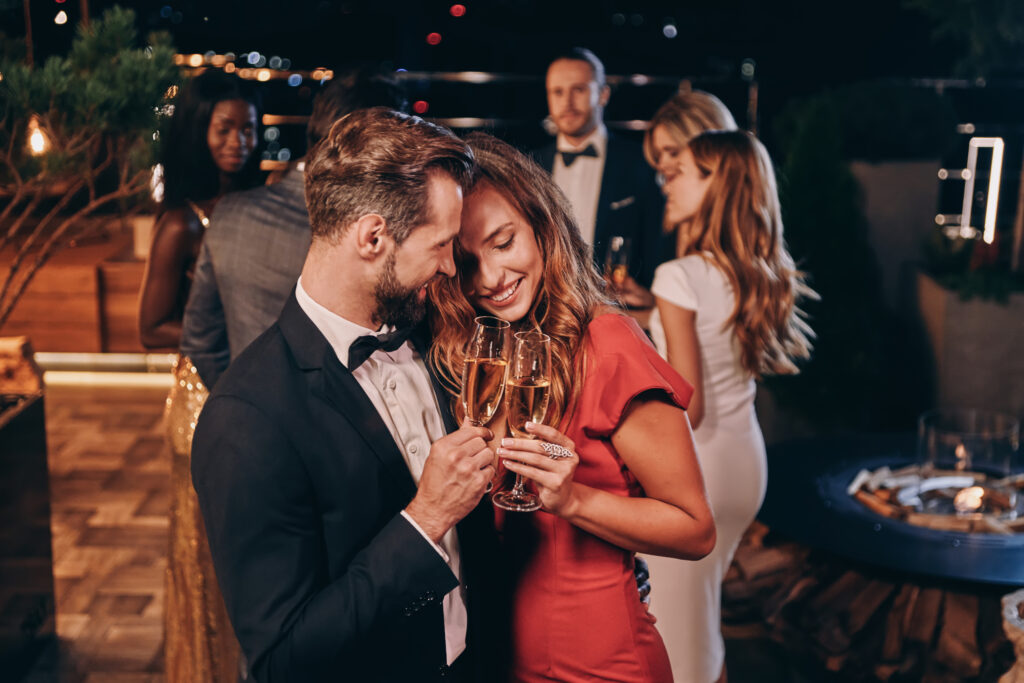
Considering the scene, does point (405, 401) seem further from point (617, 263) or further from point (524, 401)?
point (617, 263)

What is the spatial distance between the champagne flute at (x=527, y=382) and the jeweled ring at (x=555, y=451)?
1.2 inches

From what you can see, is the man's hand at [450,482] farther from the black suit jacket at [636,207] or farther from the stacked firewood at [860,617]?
the black suit jacket at [636,207]

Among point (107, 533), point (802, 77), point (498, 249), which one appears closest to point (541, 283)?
point (498, 249)

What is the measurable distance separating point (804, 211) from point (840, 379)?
2.82 feet

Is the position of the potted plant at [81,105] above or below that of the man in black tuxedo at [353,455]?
above

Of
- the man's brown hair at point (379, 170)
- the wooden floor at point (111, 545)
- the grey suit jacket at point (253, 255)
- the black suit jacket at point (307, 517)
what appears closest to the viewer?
the black suit jacket at point (307, 517)

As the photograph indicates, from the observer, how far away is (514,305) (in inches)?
75.6

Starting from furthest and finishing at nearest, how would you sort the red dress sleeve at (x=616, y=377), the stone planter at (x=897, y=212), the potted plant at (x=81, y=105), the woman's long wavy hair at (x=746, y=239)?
the stone planter at (x=897, y=212) < the woman's long wavy hair at (x=746, y=239) < the potted plant at (x=81, y=105) < the red dress sleeve at (x=616, y=377)

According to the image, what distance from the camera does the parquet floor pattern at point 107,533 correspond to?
11.6ft

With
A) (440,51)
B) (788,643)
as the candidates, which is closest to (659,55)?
(440,51)

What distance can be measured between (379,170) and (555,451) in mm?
511

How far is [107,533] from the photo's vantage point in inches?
176

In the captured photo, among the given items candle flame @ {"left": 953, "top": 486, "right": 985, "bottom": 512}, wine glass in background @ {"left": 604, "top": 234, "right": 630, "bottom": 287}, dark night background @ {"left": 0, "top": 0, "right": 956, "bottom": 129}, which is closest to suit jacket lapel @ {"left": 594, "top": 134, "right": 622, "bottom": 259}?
wine glass in background @ {"left": 604, "top": 234, "right": 630, "bottom": 287}

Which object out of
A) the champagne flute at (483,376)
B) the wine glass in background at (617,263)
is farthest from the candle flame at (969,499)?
the champagne flute at (483,376)
